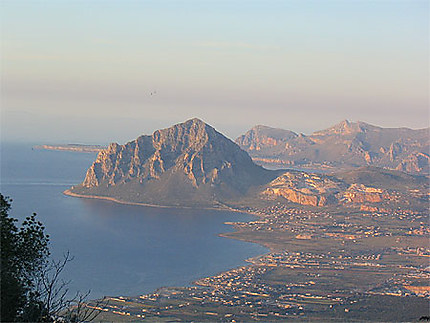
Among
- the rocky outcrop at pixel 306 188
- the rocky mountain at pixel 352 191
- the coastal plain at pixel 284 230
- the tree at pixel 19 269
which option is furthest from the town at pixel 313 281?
the tree at pixel 19 269

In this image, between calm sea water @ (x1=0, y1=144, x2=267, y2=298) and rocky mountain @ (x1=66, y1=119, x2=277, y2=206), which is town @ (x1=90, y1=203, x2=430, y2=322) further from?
rocky mountain @ (x1=66, y1=119, x2=277, y2=206)

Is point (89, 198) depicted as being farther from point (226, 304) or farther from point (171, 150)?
point (226, 304)

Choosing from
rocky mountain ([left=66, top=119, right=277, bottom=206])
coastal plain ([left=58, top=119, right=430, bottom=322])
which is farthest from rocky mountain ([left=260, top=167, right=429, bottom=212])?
rocky mountain ([left=66, top=119, right=277, bottom=206])

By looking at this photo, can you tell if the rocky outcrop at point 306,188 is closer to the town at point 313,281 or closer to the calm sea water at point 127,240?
the calm sea water at point 127,240

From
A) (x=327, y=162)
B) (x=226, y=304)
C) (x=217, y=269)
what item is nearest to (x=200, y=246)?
(x=217, y=269)

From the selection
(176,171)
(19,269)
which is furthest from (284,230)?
(19,269)

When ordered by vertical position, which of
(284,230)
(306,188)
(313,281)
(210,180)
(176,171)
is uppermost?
(176,171)

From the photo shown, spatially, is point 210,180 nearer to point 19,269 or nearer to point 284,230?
point 284,230
